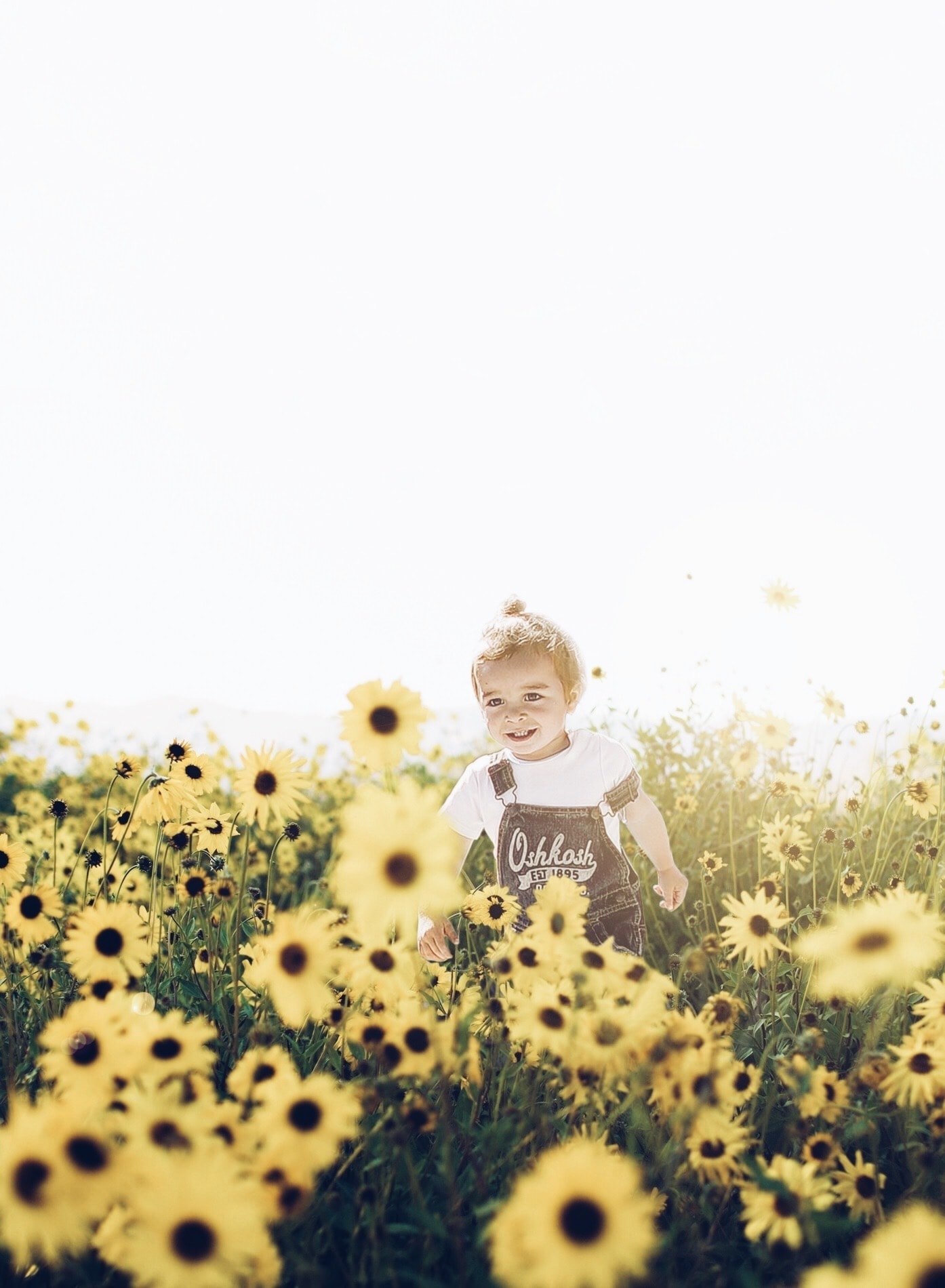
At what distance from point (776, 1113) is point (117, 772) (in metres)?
2.08

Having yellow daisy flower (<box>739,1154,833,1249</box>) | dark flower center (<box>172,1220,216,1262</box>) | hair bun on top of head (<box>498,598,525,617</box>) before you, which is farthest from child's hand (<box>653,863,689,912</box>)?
dark flower center (<box>172,1220,216,1262</box>)

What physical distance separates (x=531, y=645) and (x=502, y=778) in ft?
1.73

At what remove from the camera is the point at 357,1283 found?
1.41 meters

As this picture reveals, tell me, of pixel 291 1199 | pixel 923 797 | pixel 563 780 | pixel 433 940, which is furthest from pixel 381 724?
pixel 923 797

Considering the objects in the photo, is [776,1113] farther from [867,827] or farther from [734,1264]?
[867,827]

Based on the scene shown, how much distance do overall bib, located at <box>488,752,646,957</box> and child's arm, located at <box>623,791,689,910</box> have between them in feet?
0.21

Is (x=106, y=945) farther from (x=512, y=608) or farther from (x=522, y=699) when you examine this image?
(x=512, y=608)

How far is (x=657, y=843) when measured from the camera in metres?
2.99

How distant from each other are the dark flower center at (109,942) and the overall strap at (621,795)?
5.47 feet

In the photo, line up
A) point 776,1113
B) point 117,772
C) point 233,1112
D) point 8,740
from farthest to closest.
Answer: point 8,740, point 117,772, point 776,1113, point 233,1112

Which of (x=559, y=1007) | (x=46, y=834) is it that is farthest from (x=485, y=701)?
(x=46, y=834)

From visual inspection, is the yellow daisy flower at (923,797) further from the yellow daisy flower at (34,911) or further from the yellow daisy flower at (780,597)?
the yellow daisy flower at (34,911)

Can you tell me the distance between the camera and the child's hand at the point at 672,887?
9.61 feet

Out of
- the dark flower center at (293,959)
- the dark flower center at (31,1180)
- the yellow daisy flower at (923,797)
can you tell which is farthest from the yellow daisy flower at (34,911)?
the yellow daisy flower at (923,797)
